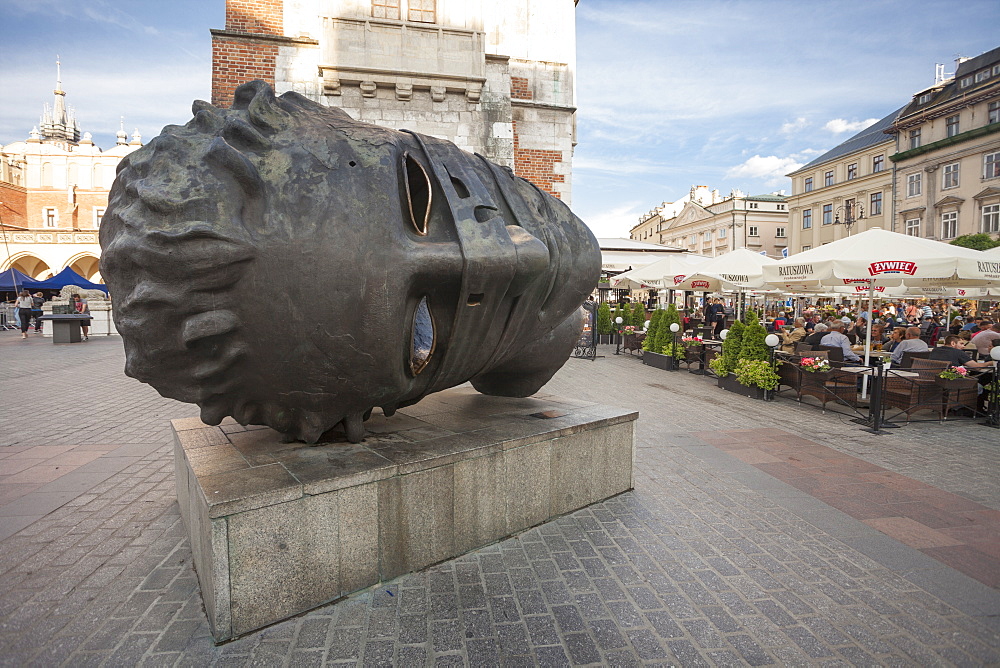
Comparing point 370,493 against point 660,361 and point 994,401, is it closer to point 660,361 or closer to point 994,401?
point 994,401

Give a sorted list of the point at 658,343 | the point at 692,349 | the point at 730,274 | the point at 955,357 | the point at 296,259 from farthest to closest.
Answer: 1. the point at 658,343
2. the point at 730,274
3. the point at 692,349
4. the point at 955,357
5. the point at 296,259

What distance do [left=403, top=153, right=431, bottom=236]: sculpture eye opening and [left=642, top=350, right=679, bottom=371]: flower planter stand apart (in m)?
11.5

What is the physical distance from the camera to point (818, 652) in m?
2.56

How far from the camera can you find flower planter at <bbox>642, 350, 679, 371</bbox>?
13.5 meters

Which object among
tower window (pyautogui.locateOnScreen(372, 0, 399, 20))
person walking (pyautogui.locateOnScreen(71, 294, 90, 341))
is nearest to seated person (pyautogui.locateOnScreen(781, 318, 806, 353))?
tower window (pyautogui.locateOnScreen(372, 0, 399, 20))

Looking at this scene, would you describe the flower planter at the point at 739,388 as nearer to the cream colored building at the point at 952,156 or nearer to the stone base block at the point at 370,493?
the stone base block at the point at 370,493

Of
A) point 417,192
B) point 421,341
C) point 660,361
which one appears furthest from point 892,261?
point 417,192

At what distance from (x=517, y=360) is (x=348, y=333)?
6.31 feet

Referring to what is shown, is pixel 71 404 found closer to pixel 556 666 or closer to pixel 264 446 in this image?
pixel 264 446

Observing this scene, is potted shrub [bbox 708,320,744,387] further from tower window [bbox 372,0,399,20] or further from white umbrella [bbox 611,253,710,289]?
tower window [bbox 372,0,399,20]

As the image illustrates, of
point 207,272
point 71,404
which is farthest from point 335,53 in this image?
point 207,272

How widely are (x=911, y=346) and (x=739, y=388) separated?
2811 mm

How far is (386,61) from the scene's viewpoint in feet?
42.6

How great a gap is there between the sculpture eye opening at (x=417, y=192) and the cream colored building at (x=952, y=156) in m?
48.9
